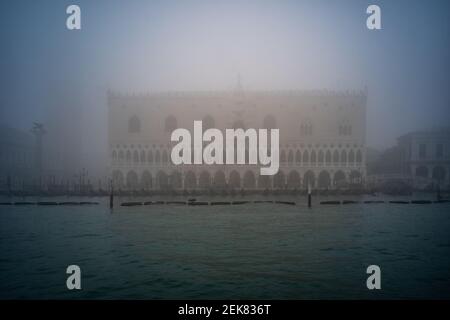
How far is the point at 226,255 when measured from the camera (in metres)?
9.01

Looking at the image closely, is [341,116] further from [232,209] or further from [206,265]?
[206,265]

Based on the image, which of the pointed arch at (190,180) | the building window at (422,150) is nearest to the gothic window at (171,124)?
the pointed arch at (190,180)

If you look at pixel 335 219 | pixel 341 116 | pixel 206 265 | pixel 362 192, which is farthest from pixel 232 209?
pixel 341 116

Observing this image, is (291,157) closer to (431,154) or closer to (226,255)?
(431,154)

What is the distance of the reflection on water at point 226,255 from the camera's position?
6.79 meters

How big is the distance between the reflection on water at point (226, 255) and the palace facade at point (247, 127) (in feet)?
41.9

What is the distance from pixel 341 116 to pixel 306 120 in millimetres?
2209

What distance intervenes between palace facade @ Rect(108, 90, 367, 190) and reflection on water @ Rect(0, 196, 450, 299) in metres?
12.8

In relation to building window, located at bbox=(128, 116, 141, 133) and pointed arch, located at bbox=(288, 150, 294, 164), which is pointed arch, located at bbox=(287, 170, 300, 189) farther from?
building window, located at bbox=(128, 116, 141, 133)

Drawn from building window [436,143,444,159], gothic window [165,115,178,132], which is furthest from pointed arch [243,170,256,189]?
building window [436,143,444,159]

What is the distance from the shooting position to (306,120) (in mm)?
28922

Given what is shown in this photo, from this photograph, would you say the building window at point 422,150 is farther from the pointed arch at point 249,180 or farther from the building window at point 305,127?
the pointed arch at point 249,180

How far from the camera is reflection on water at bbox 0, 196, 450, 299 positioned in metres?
6.79
